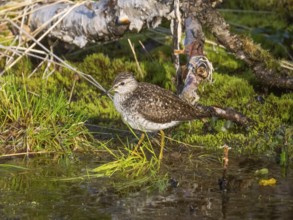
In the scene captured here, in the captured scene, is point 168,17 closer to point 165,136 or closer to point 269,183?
point 165,136

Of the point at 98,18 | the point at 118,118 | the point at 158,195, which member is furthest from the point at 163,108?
the point at 98,18

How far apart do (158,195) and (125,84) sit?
242 centimetres

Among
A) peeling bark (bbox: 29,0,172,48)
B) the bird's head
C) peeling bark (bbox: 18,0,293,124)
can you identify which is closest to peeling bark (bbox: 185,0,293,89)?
peeling bark (bbox: 18,0,293,124)

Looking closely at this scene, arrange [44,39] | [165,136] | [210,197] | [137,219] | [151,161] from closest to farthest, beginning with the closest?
1. [137,219]
2. [210,197]
3. [151,161]
4. [165,136]
5. [44,39]

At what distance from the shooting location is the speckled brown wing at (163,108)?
9.09 meters

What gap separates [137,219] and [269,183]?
1665 mm

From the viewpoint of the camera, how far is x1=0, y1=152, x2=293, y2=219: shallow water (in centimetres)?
679

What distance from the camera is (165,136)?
954 centimetres

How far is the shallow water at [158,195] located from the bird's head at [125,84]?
1.11 meters

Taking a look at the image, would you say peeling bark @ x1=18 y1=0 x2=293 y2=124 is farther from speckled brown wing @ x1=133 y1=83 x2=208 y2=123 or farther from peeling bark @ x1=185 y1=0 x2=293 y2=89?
speckled brown wing @ x1=133 y1=83 x2=208 y2=123

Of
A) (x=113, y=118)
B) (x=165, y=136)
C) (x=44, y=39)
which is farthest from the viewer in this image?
(x=44, y=39)

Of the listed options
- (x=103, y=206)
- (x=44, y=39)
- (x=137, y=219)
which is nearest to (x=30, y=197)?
(x=103, y=206)

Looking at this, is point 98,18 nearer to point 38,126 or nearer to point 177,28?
point 177,28

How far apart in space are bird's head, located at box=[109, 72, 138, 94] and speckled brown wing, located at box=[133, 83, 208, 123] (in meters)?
0.16
